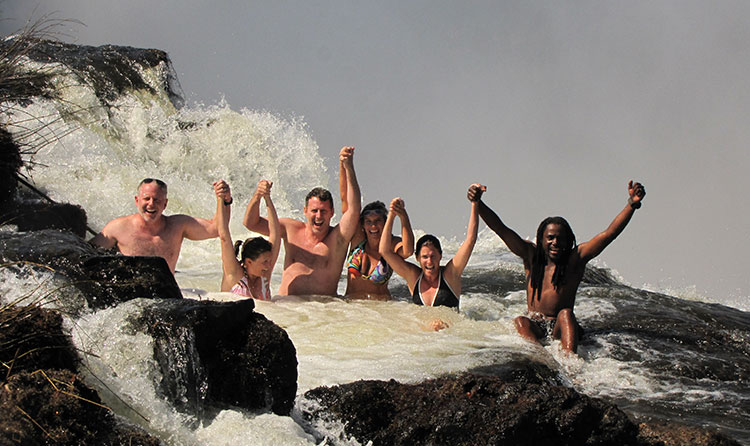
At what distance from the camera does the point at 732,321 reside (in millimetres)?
8547

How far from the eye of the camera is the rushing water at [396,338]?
12.6 ft

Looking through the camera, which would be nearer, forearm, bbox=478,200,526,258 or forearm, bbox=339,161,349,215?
forearm, bbox=478,200,526,258

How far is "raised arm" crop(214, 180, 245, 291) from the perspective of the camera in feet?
23.2

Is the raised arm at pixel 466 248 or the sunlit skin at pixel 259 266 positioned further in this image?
the sunlit skin at pixel 259 266

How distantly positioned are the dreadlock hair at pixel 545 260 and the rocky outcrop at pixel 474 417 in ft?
10.1

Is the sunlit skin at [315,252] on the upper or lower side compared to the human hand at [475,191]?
lower

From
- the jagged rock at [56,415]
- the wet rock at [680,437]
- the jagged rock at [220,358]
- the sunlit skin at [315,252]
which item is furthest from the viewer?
the sunlit skin at [315,252]

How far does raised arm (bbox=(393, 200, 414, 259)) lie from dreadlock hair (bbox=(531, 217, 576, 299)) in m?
1.22

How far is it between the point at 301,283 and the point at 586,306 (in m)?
3.41

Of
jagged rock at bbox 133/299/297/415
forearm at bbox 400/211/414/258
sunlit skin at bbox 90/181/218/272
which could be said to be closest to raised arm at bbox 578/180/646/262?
forearm at bbox 400/211/414/258

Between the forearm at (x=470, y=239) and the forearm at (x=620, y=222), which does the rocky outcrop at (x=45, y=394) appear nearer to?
the forearm at (x=470, y=239)

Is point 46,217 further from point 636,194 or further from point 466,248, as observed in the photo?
point 636,194

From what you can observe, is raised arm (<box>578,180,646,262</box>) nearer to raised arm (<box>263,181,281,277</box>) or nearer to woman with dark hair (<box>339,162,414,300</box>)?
woman with dark hair (<box>339,162,414,300</box>)

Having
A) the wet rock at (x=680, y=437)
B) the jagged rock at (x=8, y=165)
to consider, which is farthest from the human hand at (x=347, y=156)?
the wet rock at (x=680, y=437)
